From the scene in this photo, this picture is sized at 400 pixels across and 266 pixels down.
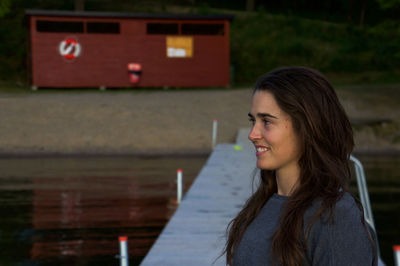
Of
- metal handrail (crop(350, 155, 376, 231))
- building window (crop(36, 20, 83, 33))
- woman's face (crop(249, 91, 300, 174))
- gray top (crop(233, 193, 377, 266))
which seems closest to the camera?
gray top (crop(233, 193, 377, 266))

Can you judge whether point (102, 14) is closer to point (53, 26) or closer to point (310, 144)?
point (53, 26)

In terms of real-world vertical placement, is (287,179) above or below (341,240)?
above

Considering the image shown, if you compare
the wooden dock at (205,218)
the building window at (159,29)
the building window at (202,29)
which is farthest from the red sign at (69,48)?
the wooden dock at (205,218)

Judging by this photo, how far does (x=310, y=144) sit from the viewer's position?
2.61m

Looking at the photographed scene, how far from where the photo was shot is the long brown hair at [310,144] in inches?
96.6

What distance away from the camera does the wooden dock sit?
314 inches

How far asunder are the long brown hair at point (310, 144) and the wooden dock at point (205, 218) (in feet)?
5.95

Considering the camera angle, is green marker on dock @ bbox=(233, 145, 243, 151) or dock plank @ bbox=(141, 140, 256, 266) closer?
dock plank @ bbox=(141, 140, 256, 266)

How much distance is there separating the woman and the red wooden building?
115 ft

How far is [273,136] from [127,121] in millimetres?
27203

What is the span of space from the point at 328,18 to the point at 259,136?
71.9 metres

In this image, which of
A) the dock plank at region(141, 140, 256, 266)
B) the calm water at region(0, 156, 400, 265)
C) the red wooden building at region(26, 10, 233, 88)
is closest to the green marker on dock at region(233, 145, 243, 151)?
the calm water at region(0, 156, 400, 265)

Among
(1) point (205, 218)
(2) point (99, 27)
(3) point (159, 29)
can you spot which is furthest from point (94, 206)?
(2) point (99, 27)

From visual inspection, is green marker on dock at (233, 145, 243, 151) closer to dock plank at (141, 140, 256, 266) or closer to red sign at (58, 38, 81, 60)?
dock plank at (141, 140, 256, 266)
